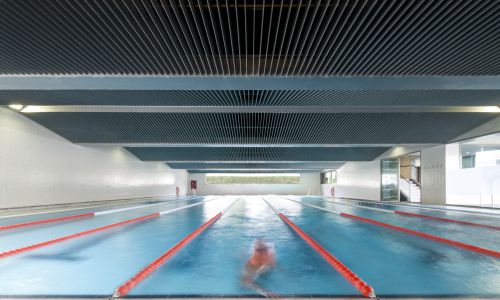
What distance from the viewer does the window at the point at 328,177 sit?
105 feet

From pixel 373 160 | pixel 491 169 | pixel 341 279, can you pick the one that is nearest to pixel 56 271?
pixel 341 279

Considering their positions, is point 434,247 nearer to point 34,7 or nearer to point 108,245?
point 108,245

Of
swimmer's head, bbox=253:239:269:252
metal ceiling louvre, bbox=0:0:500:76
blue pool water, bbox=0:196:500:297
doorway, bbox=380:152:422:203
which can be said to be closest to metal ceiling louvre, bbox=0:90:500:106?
metal ceiling louvre, bbox=0:0:500:76

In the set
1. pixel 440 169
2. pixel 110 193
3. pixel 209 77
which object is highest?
pixel 209 77

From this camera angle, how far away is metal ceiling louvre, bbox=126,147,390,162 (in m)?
19.4

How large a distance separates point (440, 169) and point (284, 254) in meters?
13.8

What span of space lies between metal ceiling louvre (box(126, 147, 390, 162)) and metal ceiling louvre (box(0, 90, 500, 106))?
942cm

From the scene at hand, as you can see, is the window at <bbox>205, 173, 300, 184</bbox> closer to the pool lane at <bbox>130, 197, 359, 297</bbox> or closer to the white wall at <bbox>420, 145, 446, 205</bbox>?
the white wall at <bbox>420, 145, 446, 205</bbox>

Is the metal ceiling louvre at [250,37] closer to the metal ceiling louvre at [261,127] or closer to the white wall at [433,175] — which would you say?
the metal ceiling louvre at [261,127]

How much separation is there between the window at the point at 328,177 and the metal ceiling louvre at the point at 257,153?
10.6 m

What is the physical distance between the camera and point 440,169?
15.0 meters

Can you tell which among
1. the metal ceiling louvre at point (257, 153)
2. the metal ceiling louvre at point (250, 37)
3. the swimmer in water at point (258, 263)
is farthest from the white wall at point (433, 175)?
the swimmer in water at point (258, 263)

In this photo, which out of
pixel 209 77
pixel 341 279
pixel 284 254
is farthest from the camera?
pixel 209 77

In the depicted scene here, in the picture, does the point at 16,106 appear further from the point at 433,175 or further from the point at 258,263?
the point at 433,175
